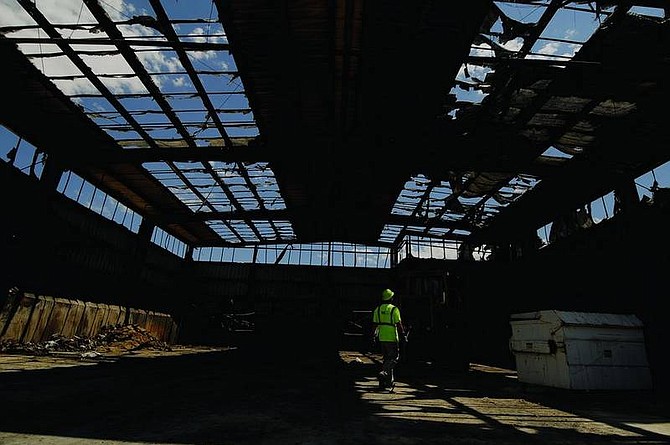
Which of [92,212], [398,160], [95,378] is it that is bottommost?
[95,378]

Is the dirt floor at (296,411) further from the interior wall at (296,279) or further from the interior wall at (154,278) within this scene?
the interior wall at (154,278)

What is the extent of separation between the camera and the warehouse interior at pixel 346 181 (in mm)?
5996

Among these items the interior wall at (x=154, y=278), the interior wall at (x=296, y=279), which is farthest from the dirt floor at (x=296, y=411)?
the interior wall at (x=154, y=278)

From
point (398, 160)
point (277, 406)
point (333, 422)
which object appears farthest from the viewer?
point (398, 160)

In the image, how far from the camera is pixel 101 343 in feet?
46.0

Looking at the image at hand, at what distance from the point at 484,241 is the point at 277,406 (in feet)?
55.0

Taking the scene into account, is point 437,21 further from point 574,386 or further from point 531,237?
point 531,237

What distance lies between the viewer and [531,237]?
650 inches

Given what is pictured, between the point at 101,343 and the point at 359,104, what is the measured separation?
12856mm

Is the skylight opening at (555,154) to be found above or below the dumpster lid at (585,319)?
above

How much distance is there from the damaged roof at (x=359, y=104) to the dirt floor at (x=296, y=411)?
233 inches

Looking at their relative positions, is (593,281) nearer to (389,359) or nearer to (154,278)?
(389,359)

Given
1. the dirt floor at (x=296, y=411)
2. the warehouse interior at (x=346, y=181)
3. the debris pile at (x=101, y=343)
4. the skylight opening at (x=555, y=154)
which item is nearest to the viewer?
the dirt floor at (x=296, y=411)

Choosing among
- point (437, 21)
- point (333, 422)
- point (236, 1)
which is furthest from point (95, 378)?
point (437, 21)
